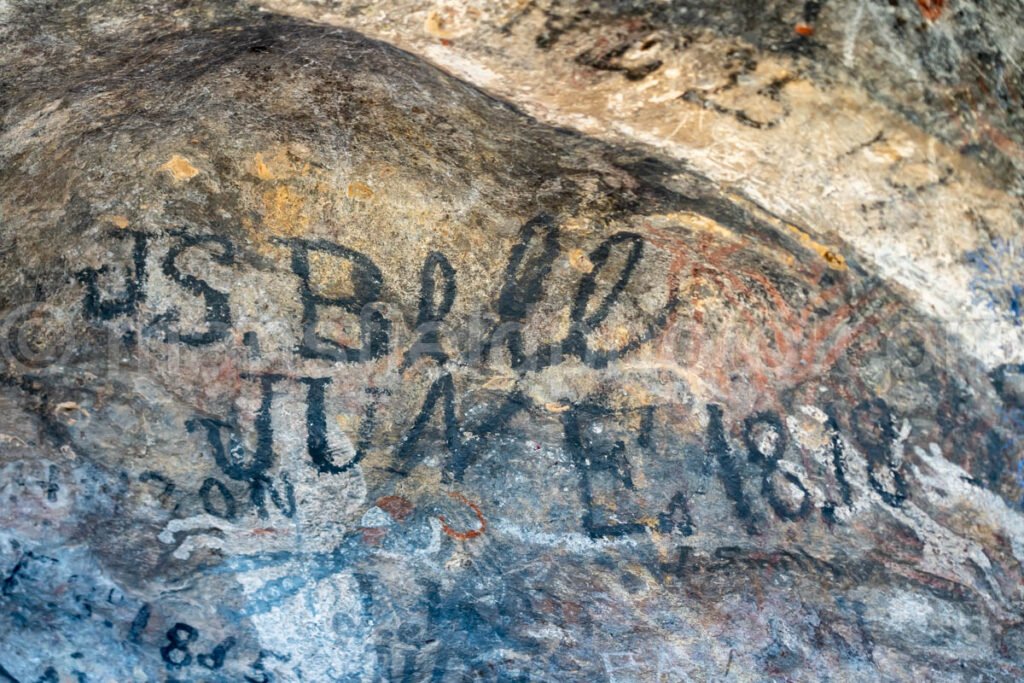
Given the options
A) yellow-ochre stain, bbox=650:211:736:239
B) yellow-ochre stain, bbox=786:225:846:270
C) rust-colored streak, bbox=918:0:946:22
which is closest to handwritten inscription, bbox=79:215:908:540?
yellow-ochre stain, bbox=650:211:736:239

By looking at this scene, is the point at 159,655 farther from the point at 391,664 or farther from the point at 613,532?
the point at 613,532

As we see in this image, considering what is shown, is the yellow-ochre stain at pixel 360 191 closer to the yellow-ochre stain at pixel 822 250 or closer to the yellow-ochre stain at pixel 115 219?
the yellow-ochre stain at pixel 115 219

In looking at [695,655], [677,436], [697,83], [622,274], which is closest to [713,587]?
[695,655]

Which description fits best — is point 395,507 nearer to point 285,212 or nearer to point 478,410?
point 478,410

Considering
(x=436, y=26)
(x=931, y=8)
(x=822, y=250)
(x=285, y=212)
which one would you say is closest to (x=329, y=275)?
(x=285, y=212)

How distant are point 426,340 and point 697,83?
0.93m

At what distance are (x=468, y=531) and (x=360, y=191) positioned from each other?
→ 2.85 ft

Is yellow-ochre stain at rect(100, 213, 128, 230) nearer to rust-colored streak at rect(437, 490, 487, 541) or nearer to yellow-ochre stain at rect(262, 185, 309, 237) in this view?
yellow-ochre stain at rect(262, 185, 309, 237)

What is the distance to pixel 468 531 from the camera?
7.80 ft

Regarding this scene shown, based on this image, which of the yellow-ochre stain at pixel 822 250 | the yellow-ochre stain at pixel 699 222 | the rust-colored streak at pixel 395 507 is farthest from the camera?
Result: the rust-colored streak at pixel 395 507

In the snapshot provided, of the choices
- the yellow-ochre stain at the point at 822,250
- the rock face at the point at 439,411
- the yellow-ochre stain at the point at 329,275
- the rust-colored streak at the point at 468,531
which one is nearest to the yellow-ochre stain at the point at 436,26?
the rock face at the point at 439,411

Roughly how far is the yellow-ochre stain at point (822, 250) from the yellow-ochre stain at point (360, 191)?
0.95 m

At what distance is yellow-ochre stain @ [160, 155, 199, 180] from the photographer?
Result: 218 cm

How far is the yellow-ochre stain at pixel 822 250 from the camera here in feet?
6.61
